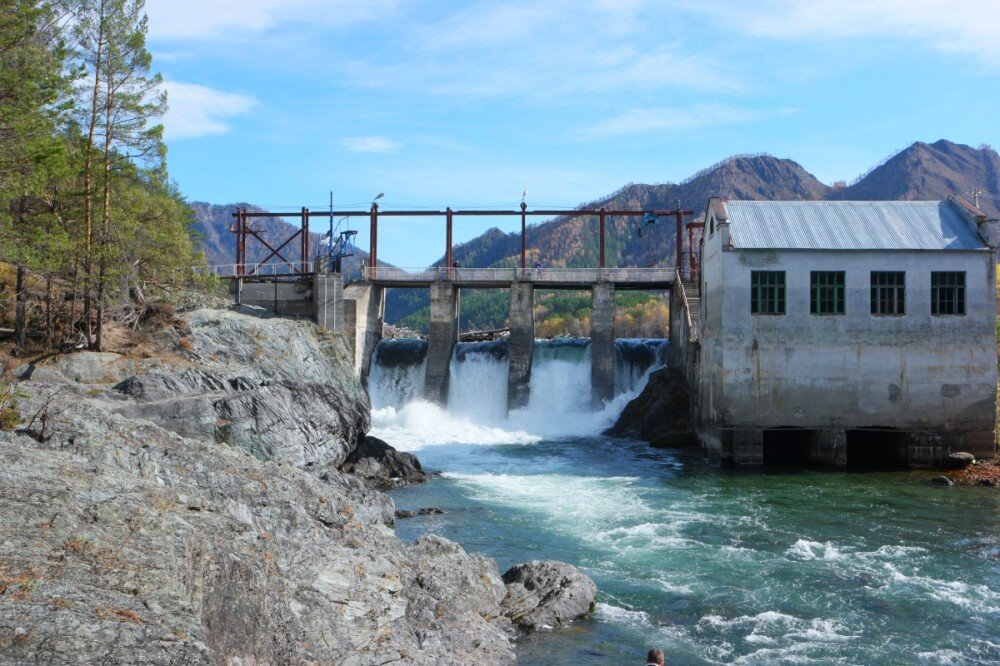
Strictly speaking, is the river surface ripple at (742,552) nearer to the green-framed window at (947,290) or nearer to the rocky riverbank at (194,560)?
the rocky riverbank at (194,560)

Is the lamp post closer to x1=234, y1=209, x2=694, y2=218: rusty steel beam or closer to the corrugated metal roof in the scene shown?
x1=234, y1=209, x2=694, y2=218: rusty steel beam

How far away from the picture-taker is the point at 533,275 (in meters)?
43.9

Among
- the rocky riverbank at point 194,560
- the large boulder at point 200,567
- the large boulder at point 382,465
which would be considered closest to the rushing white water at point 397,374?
the large boulder at point 382,465

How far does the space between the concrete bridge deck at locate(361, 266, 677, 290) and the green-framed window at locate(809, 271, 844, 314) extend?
13.7 m

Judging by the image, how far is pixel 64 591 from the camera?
7.54 meters

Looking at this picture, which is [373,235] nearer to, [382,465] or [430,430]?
[430,430]

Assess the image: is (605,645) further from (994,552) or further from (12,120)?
(12,120)

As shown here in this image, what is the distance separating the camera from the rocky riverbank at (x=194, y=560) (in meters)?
7.38

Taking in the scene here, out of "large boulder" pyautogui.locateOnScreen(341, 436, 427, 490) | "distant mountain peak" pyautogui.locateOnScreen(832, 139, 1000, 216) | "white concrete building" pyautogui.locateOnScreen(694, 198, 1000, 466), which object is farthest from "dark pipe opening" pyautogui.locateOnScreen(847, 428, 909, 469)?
"distant mountain peak" pyautogui.locateOnScreen(832, 139, 1000, 216)

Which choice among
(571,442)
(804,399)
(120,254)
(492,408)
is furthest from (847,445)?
(120,254)

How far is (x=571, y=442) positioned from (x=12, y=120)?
26116 millimetres

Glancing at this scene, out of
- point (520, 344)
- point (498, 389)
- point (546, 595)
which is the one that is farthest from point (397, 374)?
point (546, 595)

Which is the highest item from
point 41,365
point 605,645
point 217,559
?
point 41,365

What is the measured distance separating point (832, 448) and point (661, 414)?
9.36 m
